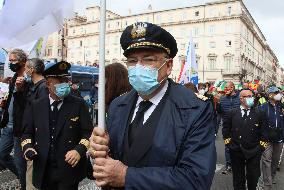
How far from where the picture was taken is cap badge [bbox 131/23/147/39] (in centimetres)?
216

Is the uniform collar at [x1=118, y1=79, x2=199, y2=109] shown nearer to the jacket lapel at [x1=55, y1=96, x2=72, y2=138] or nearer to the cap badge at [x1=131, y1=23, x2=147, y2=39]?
the cap badge at [x1=131, y1=23, x2=147, y2=39]

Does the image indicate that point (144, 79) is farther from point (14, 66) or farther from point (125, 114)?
point (14, 66)

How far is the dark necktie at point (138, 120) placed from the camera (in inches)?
83.1

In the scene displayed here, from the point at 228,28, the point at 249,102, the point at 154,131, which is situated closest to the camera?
the point at 154,131

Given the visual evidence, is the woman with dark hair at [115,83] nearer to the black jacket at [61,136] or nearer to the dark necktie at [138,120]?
the black jacket at [61,136]

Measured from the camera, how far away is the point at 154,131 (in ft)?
6.65

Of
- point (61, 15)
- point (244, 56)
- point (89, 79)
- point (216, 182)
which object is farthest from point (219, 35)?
point (61, 15)

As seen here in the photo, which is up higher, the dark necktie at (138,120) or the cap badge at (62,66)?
the cap badge at (62,66)

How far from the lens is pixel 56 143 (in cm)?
394

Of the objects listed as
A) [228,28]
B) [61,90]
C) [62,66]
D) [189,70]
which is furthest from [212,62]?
[61,90]

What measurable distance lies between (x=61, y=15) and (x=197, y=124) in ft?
3.71

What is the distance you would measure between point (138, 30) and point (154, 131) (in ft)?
1.91

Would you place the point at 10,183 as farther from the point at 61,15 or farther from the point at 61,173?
the point at 61,15

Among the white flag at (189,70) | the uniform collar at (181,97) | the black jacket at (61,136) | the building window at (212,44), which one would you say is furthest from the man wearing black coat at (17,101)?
the building window at (212,44)
